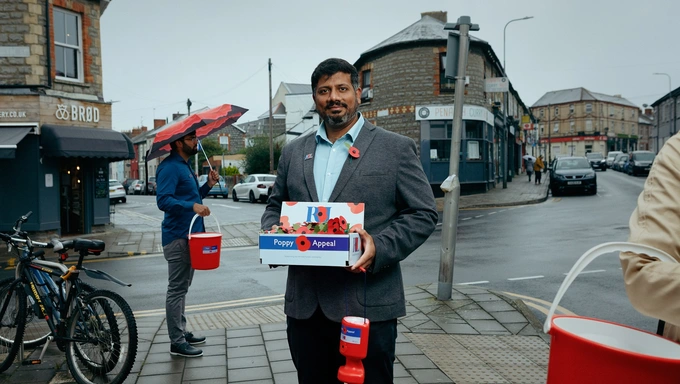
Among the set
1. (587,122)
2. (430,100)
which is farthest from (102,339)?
(587,122)

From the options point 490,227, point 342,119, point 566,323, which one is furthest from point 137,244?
point 566,323

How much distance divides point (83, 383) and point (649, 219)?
4.12m

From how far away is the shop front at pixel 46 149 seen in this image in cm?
1387

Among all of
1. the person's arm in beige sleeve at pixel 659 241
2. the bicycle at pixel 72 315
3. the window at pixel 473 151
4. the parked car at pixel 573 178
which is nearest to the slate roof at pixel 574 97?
the window at pixel 473 151

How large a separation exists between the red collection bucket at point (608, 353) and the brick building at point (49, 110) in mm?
14033

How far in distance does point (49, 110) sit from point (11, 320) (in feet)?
36.9

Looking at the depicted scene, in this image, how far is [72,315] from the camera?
429 cm

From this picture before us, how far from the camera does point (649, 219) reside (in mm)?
1447

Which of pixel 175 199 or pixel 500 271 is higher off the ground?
pixel 175 199

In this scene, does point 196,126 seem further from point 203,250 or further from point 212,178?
point 203,250

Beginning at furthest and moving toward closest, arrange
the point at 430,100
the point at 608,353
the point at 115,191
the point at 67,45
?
the point at 115,191 < the point at 430,100 < the point at 67,45 < the point at 608,353

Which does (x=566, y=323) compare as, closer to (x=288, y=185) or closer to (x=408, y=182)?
(x=408, y=182)

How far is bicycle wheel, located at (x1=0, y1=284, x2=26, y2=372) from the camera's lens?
4.57 metres

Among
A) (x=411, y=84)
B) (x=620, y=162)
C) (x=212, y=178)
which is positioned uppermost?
(x=411, y=84)
